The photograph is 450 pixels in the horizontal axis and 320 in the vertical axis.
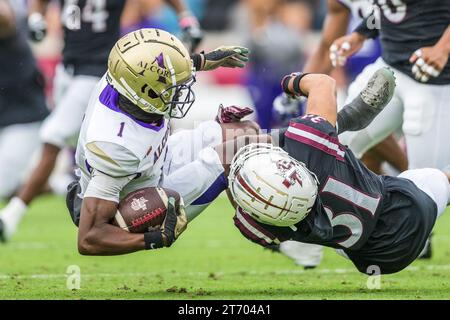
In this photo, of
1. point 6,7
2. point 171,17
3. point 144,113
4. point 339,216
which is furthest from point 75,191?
point 171,17

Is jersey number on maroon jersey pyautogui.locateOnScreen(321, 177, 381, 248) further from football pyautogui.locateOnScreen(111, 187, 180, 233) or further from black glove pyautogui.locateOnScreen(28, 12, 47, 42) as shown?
black glove pyautogui.locateOnScreen(28, 12, 47, 42)

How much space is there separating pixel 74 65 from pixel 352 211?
404 cm

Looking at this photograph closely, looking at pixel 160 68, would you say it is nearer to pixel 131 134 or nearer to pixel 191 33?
pixel 131 134

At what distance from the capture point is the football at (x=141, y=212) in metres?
5.23

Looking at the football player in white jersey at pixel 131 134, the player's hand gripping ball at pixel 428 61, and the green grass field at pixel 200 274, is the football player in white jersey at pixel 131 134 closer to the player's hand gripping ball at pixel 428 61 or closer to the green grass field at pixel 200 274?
the green grass field at pixel 200 274

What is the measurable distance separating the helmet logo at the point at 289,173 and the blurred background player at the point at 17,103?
4898 mm

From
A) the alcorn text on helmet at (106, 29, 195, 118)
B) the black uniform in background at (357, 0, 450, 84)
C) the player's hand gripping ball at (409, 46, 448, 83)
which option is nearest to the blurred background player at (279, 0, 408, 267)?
the black uniform in background at (357, 0, 450, 84)

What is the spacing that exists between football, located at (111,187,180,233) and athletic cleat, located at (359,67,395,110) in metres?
1.12

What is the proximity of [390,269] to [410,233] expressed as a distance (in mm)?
244

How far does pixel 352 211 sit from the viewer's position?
5.04 m

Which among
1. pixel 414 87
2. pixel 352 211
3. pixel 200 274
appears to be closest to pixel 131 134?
pixel 352 211

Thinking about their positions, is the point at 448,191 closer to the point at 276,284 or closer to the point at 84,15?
the point at 276,284

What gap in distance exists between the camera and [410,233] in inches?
204

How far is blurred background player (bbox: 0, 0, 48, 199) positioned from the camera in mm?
9227
